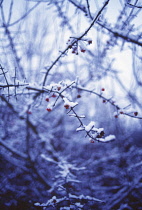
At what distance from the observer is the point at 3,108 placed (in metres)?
4.18

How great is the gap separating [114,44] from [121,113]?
1.36 meters

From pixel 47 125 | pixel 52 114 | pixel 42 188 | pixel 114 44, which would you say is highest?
pixel 52 114

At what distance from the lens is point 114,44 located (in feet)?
7.48

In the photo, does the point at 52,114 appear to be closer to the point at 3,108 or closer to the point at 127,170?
the point at 3,108

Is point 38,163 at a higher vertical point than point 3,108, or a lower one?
lower

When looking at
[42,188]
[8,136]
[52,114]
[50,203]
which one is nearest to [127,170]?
[42,188]

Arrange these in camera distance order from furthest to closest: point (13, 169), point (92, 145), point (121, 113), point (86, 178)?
point (92, 145), point (86, 178), point (13, 169), point (121, 113)

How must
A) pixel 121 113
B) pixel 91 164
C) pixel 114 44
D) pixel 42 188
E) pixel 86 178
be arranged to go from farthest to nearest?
pixel 91 164, pixel 86 178, pixel 42 188, pixel 114 44, pixel 121 113

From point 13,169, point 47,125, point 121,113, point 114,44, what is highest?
point 47,125

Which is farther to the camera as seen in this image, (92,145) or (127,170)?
(92,145)

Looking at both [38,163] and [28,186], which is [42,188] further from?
[38,163]

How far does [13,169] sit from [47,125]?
1.87 meters

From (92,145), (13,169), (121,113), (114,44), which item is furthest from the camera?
(92,145)

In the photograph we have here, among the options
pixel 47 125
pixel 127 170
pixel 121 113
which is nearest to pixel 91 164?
pixel 127 170
